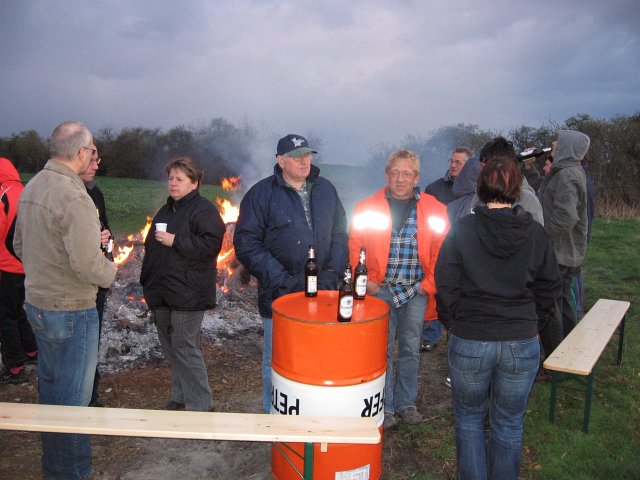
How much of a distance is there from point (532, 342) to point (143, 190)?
17787mm

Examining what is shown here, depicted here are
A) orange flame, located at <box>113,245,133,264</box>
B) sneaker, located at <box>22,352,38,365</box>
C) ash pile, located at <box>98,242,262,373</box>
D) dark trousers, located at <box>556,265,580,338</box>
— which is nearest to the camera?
dark trousers, located at <box>556,265,580,338</box>

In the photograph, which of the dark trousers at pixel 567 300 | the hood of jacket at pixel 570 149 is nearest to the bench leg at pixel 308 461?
the dark trousers at pixel 567 300

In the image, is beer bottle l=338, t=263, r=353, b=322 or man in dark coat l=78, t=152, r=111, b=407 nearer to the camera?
beer bottle l=338, t=263, r=353, b=322

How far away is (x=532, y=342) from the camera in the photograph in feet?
10.0

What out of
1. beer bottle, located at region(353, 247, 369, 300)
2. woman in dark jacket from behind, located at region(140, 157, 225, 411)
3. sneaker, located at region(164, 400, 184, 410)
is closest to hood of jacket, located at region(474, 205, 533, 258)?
beer bottle, located at region(353, 247, 369, 300)

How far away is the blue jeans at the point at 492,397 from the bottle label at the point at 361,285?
85 cm

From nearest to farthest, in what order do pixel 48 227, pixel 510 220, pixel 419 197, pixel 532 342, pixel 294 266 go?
pixel 510 220, pixel 532 342, pixel 48 227, pixel 294 266, pixel 419 197

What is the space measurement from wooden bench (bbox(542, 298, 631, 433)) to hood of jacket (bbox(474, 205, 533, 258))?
181 centimetres

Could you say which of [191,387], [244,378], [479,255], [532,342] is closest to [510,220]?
[479,255]

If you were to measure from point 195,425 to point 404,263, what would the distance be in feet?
7.11

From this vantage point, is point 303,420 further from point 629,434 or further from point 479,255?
point 629,434

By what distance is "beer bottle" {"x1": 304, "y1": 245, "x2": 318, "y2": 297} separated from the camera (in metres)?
3.81

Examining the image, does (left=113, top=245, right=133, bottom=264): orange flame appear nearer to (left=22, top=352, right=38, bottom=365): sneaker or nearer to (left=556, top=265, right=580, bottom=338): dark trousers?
(left=22, top=352, right=38, bottom=365): sneaker

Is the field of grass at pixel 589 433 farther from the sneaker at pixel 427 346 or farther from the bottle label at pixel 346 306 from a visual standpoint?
the bottle label at pixel 346 306
